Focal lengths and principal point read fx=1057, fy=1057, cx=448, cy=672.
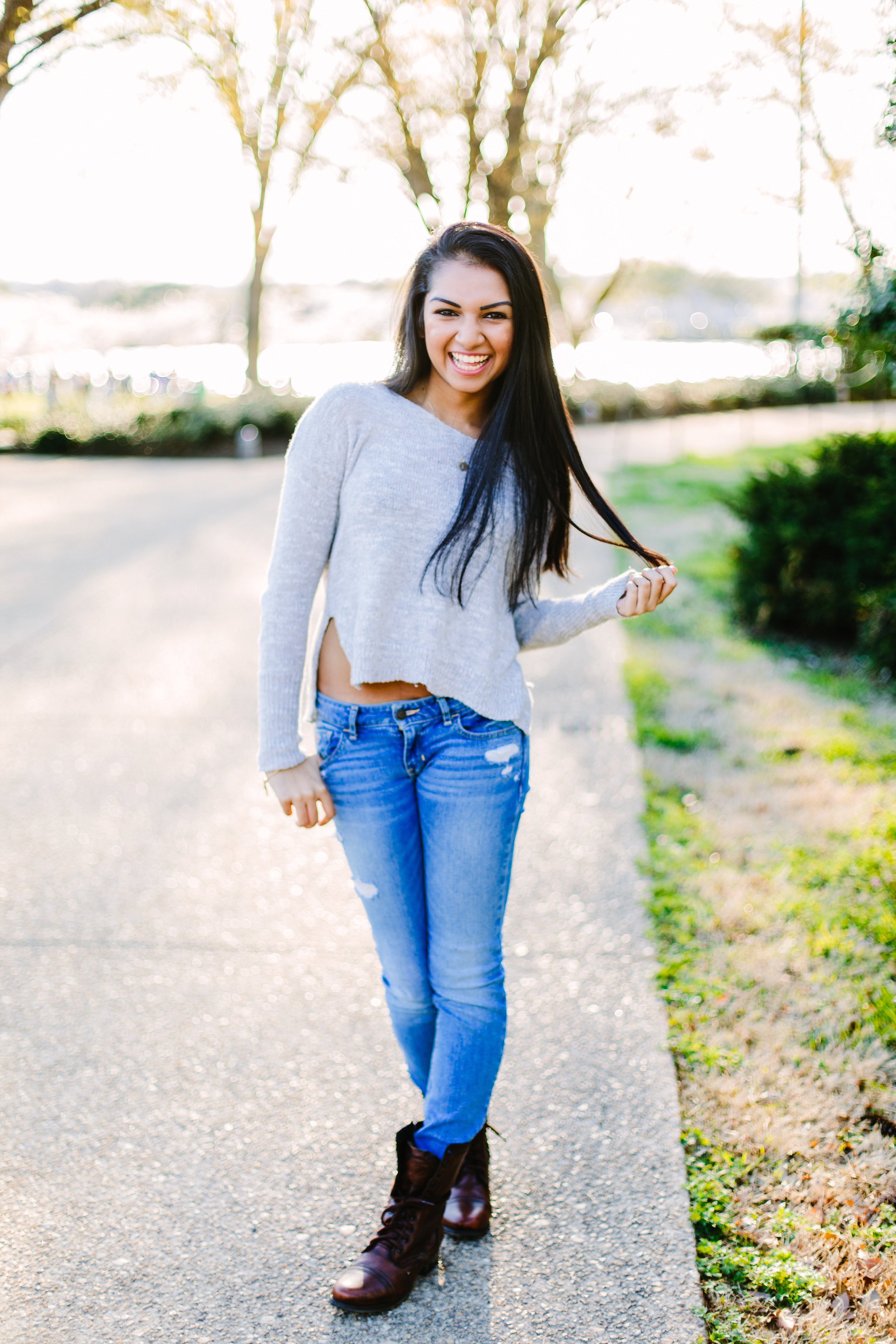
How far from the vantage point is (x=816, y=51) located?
7605 millimetres

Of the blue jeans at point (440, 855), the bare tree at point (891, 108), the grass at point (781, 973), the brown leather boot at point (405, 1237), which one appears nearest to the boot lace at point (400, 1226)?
the brown leather boot at point (405, 1237)

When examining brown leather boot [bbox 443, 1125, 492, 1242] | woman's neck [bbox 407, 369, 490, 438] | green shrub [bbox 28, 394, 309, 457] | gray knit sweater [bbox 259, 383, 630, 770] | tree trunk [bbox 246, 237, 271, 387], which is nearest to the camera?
gray knit sweater [bbox 259, 383, 630, 770]

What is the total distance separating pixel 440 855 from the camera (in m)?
1.94

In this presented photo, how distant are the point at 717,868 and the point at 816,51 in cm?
672

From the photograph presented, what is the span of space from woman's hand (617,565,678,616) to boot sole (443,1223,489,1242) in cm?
Answer: 127

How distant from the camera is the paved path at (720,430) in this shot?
49.9ft

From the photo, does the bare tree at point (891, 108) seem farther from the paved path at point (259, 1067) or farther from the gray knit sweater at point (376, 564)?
the paved path at point (259, 1067)

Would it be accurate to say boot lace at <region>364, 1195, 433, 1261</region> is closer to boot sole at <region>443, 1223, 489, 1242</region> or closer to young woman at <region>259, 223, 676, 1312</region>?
young woman at <region>259, 223, 676, 1312</region>

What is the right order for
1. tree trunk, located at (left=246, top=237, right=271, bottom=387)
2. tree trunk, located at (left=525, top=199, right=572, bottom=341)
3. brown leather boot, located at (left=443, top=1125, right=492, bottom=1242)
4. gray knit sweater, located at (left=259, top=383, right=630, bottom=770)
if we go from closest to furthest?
gray knit sweater, located at (left=259, top=383, right=630, bottom=770)
brown leather boot, located at (left=443, top=1125, right=492, bottom=1242)
tree trunk, located at (left=525, top=199, right=572, bottom=341)
tree trunk, located at (left=246, top=237, right=271, bottom=387)

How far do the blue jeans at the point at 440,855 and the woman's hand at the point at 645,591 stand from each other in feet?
1.04

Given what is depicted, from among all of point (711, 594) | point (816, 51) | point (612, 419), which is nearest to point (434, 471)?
point (711, 594)

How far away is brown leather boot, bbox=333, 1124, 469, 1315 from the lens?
6.34 feet

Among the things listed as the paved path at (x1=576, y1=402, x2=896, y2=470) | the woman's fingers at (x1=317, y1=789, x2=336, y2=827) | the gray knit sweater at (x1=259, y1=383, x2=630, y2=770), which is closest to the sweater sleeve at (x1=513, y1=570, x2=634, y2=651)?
the gray knit sweater at (x1=259, y1=383, x2=630, y2=770)

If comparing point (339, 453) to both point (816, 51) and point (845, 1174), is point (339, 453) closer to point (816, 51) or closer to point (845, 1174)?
point (845, 1174)
